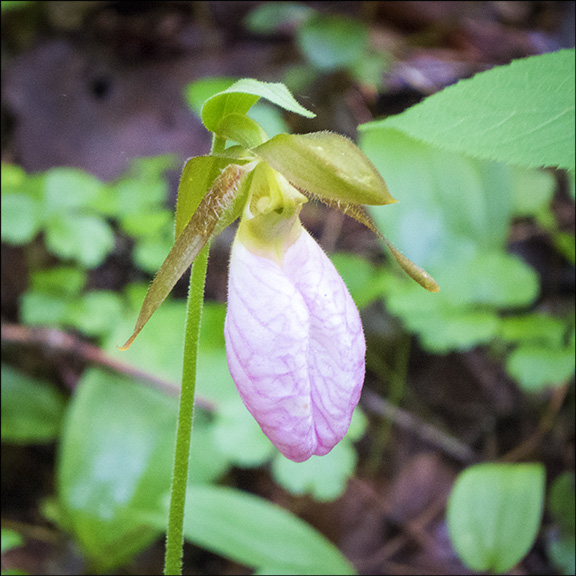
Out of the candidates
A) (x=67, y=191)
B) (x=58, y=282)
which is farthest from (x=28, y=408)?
(x=67, y=191)

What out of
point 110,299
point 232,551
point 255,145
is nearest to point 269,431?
point 255,145

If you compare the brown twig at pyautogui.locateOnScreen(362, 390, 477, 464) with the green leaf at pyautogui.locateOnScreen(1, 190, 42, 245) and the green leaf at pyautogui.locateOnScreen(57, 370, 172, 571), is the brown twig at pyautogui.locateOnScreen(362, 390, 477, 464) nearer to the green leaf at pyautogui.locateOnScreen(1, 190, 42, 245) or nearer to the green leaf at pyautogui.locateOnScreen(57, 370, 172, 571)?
the green leaf at pyautogui.locateOnScreen(57, 370, 172, 571)

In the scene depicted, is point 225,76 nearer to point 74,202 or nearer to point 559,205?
point 74,202

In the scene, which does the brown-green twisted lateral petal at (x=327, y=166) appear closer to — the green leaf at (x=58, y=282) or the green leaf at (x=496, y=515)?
the green leaf at (x=496, y=515)

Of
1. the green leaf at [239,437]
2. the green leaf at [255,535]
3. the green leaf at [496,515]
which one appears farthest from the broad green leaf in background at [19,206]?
the green leaf at [496,515]

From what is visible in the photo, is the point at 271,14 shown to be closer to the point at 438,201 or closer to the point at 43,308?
the point at 438,201
